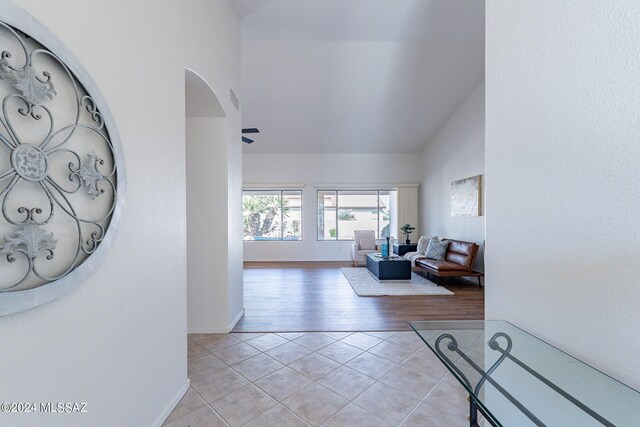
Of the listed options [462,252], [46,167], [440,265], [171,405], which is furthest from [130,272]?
[462,252]

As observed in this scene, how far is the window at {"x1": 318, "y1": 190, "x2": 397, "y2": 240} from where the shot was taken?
26.9 ft

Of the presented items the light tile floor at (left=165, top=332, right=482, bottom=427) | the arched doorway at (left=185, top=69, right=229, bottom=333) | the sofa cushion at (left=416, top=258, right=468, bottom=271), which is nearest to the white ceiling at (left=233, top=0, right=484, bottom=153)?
the arched doorway at (left=185, top=69, right=229, bottom=333)

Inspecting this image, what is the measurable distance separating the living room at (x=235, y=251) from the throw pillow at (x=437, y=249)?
10.5 ft

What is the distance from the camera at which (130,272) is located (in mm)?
1470

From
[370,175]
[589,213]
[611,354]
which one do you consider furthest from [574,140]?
[370,175]

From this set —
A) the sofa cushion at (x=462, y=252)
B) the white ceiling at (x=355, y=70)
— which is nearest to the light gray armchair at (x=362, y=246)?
the sofa cushion at (x=462, y=252)

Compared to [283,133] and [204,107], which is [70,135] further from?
[283,133]

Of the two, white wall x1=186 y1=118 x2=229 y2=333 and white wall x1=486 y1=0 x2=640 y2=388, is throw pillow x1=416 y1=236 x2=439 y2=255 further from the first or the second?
white wall x1=486 y1=0 x2=640 y2=388

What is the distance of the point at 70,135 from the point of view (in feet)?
3.51

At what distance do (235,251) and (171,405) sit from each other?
177 centimetres

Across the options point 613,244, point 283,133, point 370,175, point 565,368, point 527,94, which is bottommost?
point 565,368

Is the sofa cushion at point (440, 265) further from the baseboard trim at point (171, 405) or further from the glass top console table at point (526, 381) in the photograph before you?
the baseboard trim at point (171, 405)

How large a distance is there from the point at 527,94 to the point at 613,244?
0.69 meters

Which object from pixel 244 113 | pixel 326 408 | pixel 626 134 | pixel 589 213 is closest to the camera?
pixel 626 134
